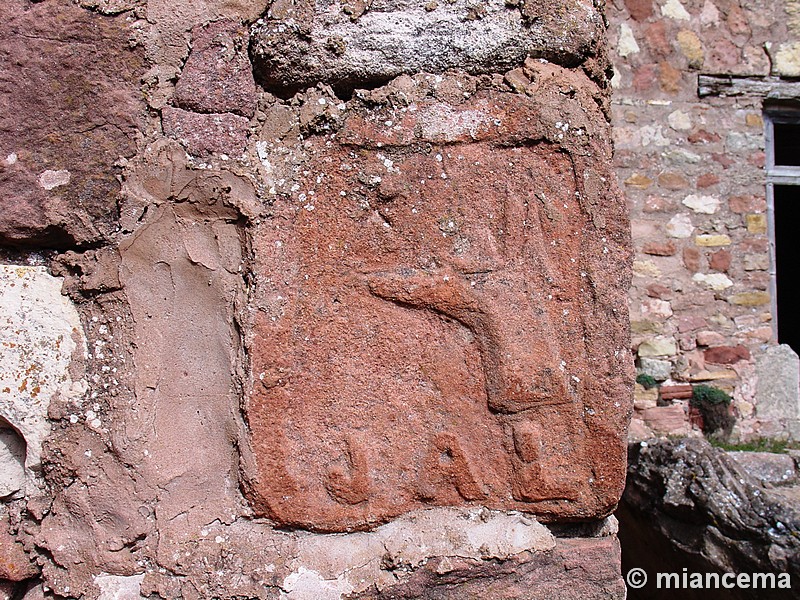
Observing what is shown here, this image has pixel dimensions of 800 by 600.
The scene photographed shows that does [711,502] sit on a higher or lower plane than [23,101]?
lower

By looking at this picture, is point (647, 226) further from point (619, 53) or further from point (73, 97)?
point (73, 97)

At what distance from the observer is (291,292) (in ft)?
3.42

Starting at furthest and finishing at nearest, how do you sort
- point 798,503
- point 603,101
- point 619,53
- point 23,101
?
point 619,53 → point 798,503 → point 603,101 → point 23,101

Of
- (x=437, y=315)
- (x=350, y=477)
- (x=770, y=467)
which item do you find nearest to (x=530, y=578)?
(x=350, y=477)

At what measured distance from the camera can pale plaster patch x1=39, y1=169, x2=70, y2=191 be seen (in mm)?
1033

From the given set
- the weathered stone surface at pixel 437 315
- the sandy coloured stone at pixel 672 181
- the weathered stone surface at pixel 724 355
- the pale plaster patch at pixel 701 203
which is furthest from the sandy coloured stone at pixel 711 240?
the weathered stone surface at pixel 437 315

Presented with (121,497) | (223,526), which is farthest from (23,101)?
(223,526)

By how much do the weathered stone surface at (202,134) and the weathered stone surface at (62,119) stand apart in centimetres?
6

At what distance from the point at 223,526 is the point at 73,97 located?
0.72 metres

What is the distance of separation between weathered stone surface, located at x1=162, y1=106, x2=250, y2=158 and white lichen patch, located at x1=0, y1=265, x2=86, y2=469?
0.31 metres

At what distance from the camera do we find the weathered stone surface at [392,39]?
1.04 metres

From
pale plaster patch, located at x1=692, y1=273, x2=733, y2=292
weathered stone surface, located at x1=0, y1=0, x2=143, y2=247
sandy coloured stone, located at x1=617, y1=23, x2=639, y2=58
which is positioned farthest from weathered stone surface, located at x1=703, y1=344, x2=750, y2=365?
weathered stone surface, located at x1=0, y1=0, x2=143, y2=247

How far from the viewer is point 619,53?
443 centimetres

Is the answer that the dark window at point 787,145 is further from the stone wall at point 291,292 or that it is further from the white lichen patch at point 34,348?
the white lichen patch at point 34,348
